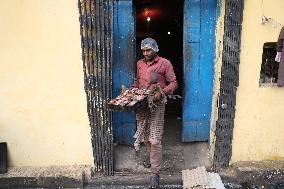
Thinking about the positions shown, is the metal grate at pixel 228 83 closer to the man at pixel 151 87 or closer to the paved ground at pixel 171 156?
the paved ground at pixel 171 156

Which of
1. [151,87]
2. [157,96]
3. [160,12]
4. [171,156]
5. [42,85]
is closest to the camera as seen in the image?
[157,96]

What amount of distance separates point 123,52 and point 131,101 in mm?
1348

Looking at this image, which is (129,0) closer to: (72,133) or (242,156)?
(72,133)

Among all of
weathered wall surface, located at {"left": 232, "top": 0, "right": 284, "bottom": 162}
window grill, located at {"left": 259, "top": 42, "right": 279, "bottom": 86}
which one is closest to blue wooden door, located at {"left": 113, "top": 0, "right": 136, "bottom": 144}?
weathered wall surface, located at {"left": 232, "top": 0, "right": 284, "bottom": 162}

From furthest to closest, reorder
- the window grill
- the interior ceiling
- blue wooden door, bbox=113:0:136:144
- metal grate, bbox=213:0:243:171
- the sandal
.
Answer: the interior ceiling
the window grill
blue wooden door, bbox=113:0:136:144
the sandal
metal grate, bbox=213:0:243:171

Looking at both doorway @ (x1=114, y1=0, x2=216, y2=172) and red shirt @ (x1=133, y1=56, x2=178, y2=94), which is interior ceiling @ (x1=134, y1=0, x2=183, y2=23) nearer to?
doorway @ (x1=114, y1=0, x2=216, y2=172)

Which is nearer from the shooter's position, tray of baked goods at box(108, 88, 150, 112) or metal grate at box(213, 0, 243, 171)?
tray of baked goods at box(108, 88, 150, 112)

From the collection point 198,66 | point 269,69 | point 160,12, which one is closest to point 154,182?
point 198,66

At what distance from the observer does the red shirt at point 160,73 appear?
15.8 ft

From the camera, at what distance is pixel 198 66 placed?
555 centimetres

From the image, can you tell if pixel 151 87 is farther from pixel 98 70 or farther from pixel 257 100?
pixel 257 100

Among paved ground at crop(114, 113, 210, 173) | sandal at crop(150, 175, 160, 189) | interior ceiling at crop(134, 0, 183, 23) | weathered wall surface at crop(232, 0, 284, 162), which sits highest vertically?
interior ceiling at crop(134, 0, 183, 23)

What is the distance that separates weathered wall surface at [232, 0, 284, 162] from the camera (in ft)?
16.1

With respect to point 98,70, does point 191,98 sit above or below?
below
